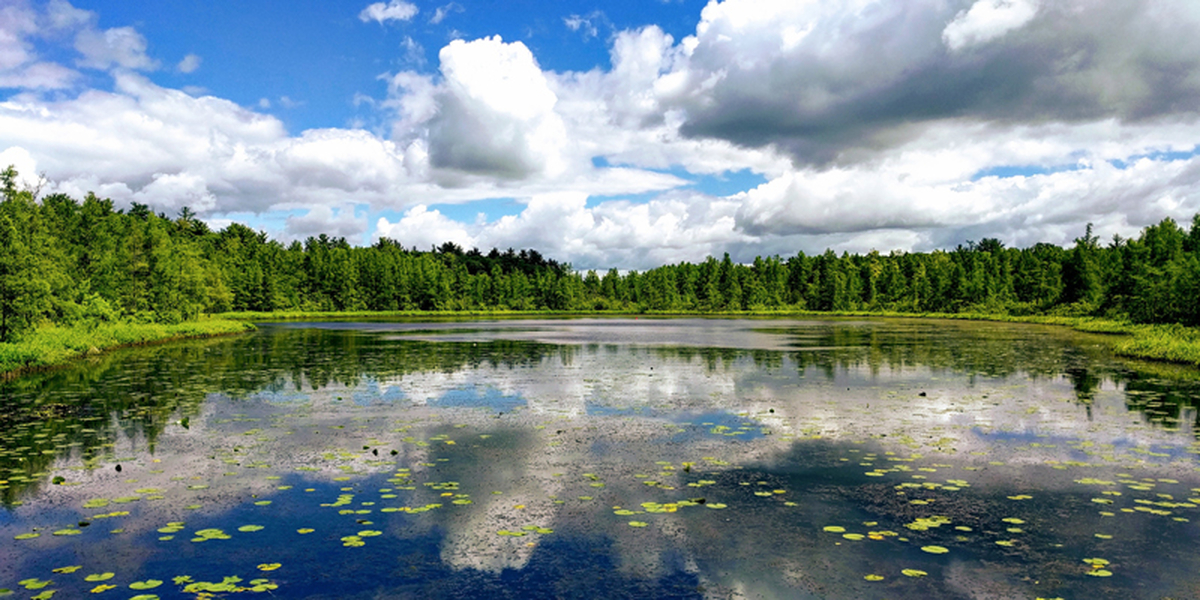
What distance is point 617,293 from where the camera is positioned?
547ft

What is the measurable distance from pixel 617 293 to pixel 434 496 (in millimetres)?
156991

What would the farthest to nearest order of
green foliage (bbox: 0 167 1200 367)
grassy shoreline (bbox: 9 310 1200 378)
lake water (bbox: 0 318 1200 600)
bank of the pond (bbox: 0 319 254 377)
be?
1. green foliage (bbox: 0 167 1200 367)
2. grassy shoreline (bbox: 9 310 1200 378)
3. bank of the pond (bbox: 0 319 254 377)
4. lake water (bbox: 0 318 1200 600)

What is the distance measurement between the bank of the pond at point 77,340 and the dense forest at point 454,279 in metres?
1.08

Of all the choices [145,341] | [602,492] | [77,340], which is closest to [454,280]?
[145,341]

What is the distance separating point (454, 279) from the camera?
154m

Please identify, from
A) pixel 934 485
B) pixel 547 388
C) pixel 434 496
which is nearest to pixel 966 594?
pixel 934 485

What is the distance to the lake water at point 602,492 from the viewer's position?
7.26 m

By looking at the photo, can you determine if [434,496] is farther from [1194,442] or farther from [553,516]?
[1194,442]

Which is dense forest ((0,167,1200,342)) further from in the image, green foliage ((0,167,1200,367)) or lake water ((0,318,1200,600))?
lake water ((0,318,1200,600))

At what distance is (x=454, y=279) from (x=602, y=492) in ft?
485

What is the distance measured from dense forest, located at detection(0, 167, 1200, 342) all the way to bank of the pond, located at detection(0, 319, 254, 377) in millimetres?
1079

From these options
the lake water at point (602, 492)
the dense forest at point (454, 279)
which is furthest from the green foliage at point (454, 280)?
the lake water at point (602, 492)

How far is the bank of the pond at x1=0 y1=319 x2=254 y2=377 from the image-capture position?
93.0ft

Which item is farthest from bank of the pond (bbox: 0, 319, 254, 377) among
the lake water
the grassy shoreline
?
the lake water
